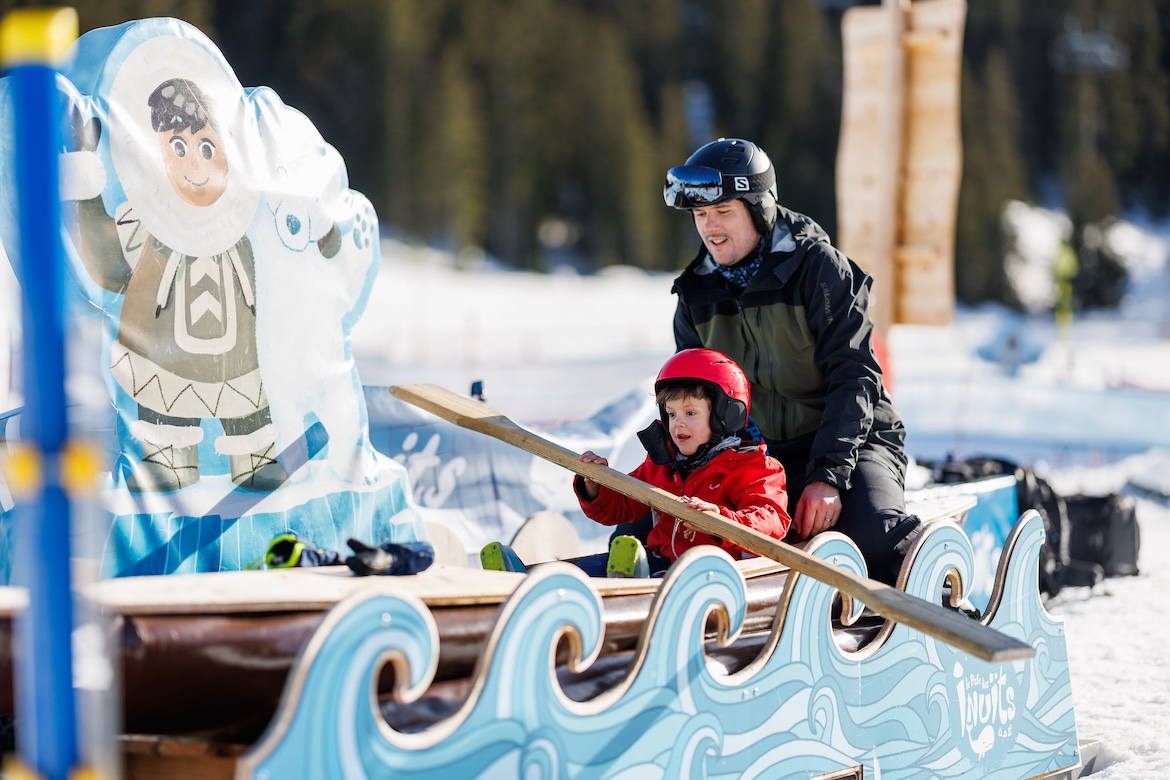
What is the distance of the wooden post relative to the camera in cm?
814

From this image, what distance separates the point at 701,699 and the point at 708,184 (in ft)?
5.66

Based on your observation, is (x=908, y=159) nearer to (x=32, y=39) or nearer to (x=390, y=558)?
(x=390, y=558)

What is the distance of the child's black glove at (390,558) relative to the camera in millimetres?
2707

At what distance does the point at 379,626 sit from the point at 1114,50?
5345 centimetres

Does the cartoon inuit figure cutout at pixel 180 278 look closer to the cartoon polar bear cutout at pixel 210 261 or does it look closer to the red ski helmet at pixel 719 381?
the cartoon polar bear cutout at pixel 210 261

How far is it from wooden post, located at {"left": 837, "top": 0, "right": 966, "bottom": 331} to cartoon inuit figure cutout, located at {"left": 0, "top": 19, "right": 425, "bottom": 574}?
486cm

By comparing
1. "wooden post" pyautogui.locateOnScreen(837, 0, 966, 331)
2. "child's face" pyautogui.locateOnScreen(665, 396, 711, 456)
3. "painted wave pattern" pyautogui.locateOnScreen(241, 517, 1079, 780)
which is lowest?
"painted wave pattern" pyautogui.locateOnScreen(241, 517, 1079, 780)

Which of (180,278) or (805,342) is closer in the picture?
(180,278)

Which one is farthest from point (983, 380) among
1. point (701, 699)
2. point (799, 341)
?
point (701, 699)

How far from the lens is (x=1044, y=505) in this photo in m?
6.89

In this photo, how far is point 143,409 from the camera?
11.6 feet

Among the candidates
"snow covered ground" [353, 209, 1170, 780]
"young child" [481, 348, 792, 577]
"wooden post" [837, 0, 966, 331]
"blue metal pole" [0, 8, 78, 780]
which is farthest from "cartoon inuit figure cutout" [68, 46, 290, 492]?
"wooden post" [837, 0, 966, 331]

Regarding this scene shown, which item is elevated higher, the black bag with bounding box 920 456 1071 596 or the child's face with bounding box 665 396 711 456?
the child's face with bounding box 665 396 711 456

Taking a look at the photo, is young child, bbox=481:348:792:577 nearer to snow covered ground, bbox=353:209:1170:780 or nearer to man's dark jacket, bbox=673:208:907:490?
man's dark jacket, bbox=673:208:907:490
